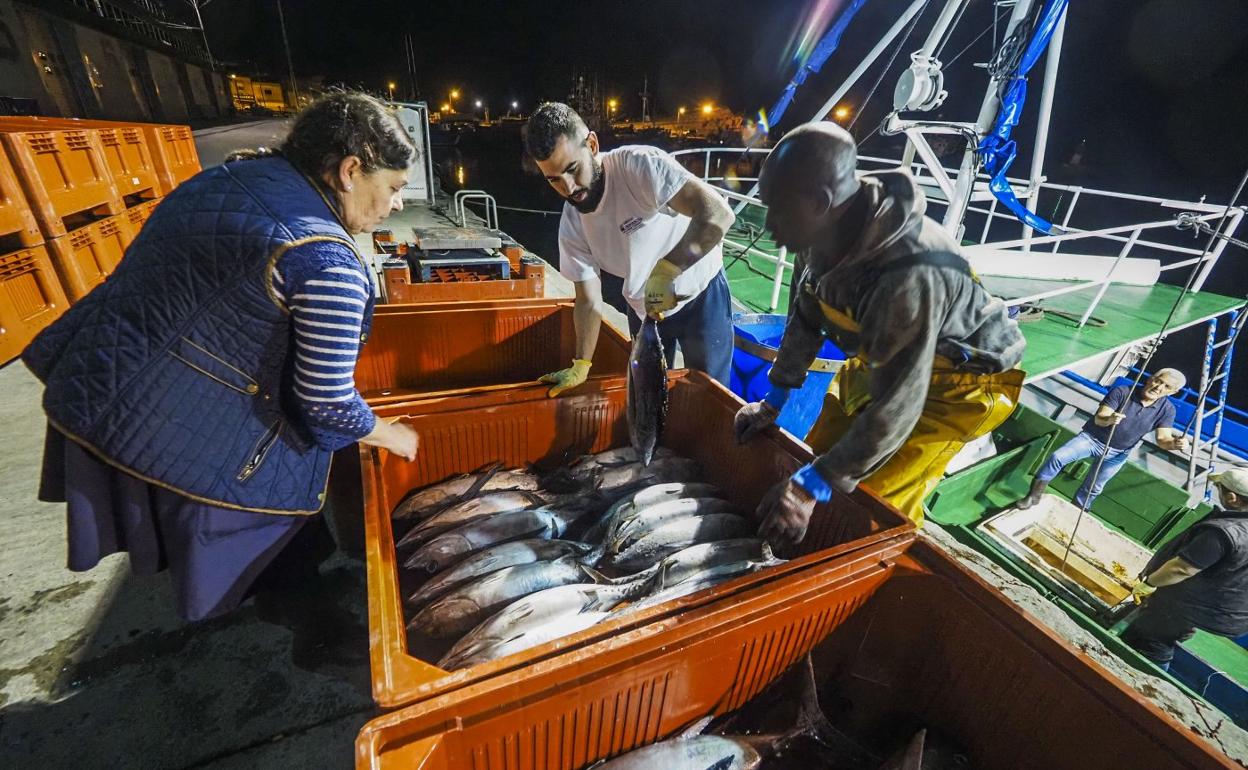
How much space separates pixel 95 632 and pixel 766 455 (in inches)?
127

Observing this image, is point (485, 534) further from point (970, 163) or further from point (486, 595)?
point (970, 163)

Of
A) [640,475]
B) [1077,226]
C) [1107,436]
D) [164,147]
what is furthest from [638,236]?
[1077,226]

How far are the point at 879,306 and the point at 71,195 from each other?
7.27 metres

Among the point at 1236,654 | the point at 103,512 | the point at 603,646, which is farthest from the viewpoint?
the point at 1236,654

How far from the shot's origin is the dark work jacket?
3.63m

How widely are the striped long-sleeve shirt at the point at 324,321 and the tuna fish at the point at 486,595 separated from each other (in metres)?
0.83

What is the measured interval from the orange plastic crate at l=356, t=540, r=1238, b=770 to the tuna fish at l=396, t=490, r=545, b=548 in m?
1.22

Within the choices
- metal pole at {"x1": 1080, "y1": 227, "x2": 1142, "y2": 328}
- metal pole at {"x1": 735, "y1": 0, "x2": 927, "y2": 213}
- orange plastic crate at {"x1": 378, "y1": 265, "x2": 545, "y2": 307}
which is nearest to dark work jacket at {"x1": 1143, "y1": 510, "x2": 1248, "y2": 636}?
metal pole at {"x1": 1080, "y1": 227, "x2": 1142, "y2": 328}

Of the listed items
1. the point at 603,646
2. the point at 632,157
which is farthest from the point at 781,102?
the point at 603,646

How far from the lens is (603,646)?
1.33m

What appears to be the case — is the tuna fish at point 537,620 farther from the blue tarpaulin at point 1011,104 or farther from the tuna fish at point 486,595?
the blue tarpaulin at point 1011,104

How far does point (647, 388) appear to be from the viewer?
8.25 ft

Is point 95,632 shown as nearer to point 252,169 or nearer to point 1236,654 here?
point 252,169

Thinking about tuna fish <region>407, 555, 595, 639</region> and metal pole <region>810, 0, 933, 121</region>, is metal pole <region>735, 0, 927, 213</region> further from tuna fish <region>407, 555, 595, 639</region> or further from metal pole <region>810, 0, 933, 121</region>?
tuna fish <region>407, 555, 595, 639</region>
